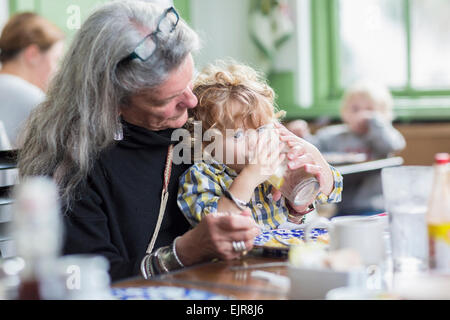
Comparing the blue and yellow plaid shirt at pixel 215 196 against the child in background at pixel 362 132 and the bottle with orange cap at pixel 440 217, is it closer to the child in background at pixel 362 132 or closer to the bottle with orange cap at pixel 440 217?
the bottle with orange cap at pixel 440 217

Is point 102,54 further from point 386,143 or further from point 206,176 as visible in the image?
point 386,143

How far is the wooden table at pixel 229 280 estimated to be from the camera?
99 cm

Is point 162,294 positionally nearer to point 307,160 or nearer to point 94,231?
point 94,231

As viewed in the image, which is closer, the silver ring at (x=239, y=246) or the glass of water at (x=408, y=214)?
the glass of water at (x=408, y=214)

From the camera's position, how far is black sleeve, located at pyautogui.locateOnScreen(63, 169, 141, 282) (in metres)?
1.31

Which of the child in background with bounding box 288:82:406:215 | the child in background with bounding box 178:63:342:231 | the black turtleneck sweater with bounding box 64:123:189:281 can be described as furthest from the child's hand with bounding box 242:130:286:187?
the child in background with bounding box 288:82:406:215

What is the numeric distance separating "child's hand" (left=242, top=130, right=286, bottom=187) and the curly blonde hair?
104mm

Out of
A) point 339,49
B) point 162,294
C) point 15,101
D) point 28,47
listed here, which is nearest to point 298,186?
point 162,294

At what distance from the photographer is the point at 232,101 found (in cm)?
147

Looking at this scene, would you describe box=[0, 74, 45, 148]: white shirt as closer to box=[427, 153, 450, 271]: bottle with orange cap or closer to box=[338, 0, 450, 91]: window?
box=[427, 153, 450, 271]: bottle with orange cap

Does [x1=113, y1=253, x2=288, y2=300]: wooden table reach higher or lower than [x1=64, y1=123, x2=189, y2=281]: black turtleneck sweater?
lower

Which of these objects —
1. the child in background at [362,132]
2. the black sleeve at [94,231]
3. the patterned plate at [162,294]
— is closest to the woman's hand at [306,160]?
the black sleeve at [94,231]

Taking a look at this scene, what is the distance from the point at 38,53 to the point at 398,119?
3.05 meters
